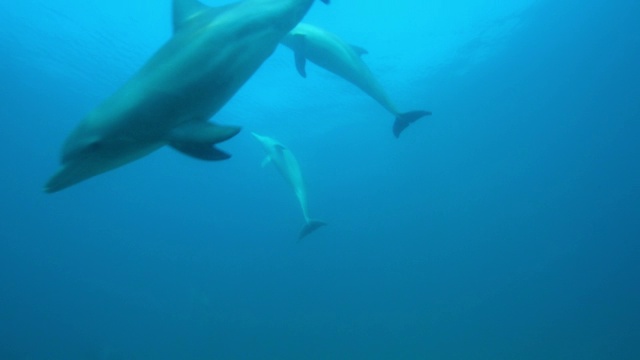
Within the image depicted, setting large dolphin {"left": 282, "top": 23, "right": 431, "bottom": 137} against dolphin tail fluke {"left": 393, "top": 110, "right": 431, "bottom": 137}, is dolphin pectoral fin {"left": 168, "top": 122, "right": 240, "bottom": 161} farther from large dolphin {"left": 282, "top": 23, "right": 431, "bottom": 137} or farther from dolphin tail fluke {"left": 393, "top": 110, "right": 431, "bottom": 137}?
dolphin tail fluke {"left": 393, "top": 110, "right": 431, "bottom": 137}

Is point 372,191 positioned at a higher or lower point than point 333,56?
higher

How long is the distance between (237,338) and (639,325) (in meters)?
22.6

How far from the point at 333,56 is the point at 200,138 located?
5546 millimetres

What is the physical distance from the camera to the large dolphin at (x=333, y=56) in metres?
7.73

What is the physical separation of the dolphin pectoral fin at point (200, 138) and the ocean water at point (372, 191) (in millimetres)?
16448

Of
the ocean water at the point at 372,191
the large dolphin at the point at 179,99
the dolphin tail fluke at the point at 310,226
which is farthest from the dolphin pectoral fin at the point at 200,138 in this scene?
the ocean water at the point at 372,191

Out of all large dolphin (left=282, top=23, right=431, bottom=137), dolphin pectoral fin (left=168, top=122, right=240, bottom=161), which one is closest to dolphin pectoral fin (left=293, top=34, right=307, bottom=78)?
large dolphin (left=282, top=23, right=431, bottom=137)

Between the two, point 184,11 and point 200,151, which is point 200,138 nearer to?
point 200,151

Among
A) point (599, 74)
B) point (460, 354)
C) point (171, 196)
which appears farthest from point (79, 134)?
point (171, 196)

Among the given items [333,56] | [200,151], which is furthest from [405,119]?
[200,151]

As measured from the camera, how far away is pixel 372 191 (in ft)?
157

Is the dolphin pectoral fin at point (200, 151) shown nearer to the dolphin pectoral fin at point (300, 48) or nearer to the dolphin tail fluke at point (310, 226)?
the dolphin pectoral fin at point (300, 48)

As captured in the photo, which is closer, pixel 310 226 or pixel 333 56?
pixel 333 56

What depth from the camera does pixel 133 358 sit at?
31.0m
